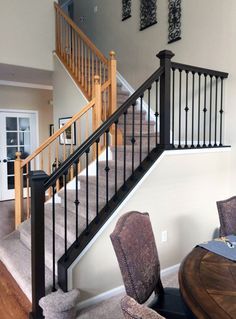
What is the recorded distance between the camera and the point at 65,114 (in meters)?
5.12

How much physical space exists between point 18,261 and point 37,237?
3.29 feet

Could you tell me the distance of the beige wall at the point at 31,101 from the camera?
661 cm

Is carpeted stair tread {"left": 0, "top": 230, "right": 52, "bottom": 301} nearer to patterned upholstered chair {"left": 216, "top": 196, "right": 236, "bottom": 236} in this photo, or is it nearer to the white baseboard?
the white baseboard

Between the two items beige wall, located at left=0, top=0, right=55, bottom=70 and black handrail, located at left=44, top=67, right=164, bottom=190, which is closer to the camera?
black handrail, located at left=44, top=67, right=164, bottom=190

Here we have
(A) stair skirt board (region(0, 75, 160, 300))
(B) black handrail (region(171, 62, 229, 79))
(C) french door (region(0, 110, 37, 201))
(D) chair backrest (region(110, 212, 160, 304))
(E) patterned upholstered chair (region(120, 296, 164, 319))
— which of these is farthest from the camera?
(C) french door (region(0, 110, 37, 201))

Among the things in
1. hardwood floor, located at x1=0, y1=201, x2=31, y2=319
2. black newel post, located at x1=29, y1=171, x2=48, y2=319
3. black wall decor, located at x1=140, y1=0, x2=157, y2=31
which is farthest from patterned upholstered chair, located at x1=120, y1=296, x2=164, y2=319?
black wall decor, located at x1=140, y1=0, x2=157, y2=31

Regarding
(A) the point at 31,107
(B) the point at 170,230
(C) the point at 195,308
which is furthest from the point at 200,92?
(A) the point at 31,107

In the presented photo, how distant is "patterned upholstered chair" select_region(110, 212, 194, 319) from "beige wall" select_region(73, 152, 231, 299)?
81 cm

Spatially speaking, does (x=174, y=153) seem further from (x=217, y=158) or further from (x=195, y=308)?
(x=195, y=308)

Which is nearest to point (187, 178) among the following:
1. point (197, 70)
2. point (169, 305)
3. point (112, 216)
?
point (112, 216)

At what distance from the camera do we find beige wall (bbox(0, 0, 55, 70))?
4.84 metres

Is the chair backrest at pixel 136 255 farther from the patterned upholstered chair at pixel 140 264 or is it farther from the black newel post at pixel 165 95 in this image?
the black newel post at pixel 165 95

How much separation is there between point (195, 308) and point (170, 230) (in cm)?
187

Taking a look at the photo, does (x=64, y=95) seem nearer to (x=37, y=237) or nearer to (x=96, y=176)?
(x=96, y=176)
